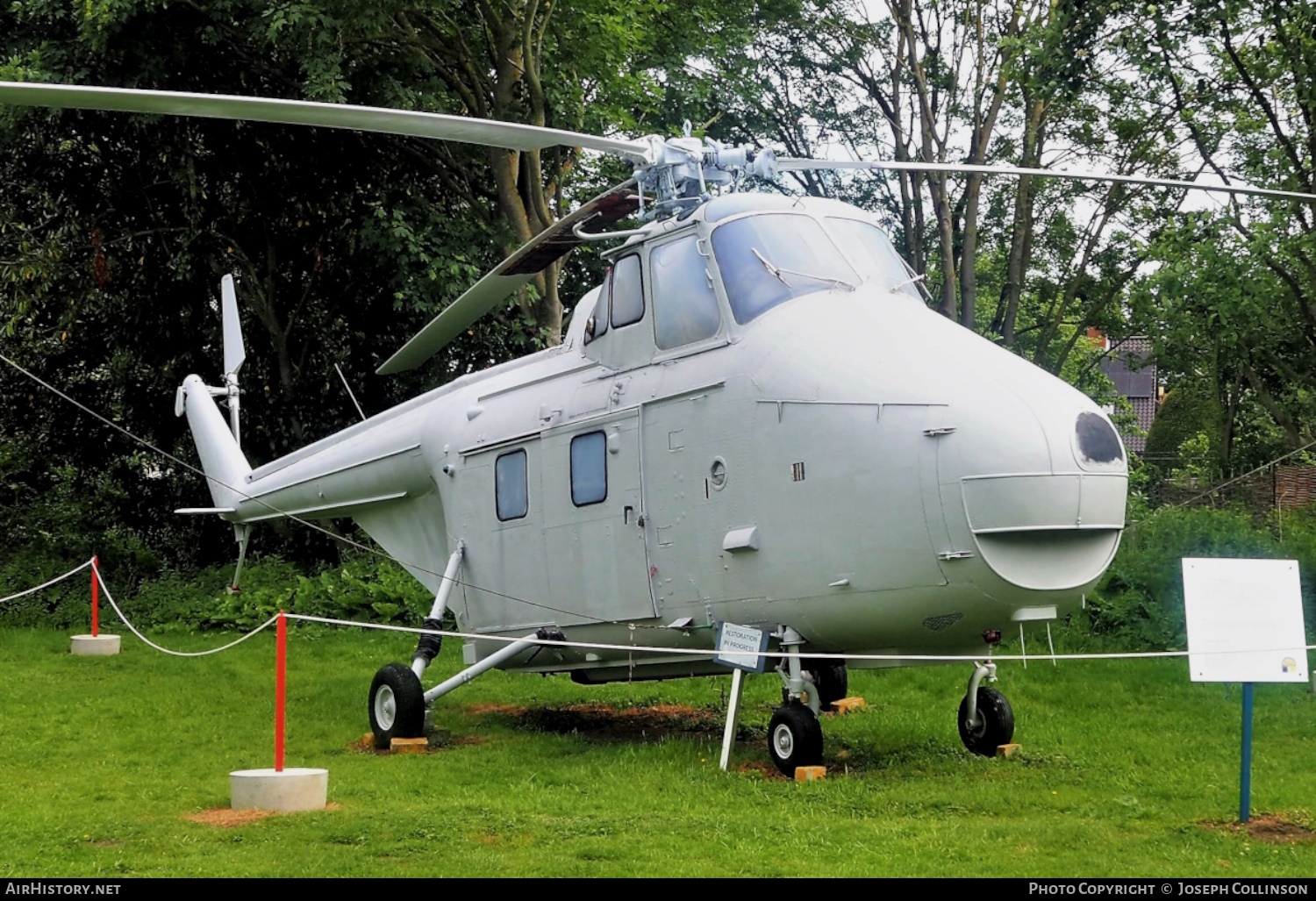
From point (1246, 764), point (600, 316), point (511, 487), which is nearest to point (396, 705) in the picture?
point (511, 487)

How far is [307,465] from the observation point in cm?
1372

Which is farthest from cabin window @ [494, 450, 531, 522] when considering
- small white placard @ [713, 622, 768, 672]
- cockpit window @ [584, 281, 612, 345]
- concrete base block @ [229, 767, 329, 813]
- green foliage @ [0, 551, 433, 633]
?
green foliage @ [0, 551, 433, 633]

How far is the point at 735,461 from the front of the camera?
9195 mm

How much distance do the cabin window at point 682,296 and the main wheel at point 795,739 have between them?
2.53m

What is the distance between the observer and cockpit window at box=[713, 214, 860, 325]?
9.47 metres

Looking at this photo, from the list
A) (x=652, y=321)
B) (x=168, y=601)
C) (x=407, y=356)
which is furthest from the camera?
(x=168, y=601)

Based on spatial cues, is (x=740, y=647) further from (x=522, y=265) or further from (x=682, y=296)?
(x=522, y=265)

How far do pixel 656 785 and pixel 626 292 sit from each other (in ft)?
11.5

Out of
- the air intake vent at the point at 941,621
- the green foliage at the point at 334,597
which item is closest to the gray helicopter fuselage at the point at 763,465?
the air intake vent at the point at 941,621

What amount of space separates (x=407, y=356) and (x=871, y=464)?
6.09 metres

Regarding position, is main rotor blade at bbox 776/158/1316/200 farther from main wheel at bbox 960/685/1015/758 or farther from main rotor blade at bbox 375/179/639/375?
main wheel at bbox 960/685/1015/758

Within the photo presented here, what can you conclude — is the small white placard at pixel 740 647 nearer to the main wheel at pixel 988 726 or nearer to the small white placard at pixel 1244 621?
the main wheel at pixel 988 726

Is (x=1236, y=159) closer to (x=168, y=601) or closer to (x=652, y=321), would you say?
(x=652, y=321)
